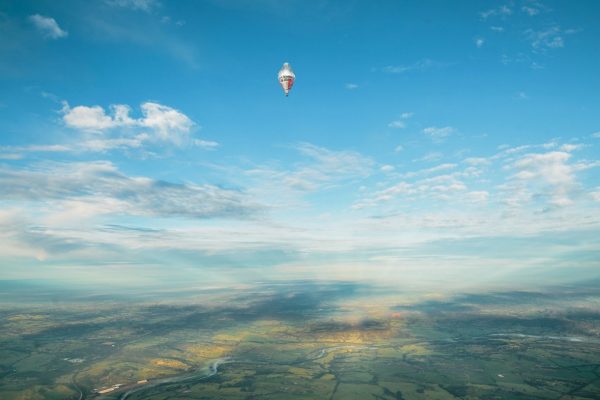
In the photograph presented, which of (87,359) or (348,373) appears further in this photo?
(87,359)

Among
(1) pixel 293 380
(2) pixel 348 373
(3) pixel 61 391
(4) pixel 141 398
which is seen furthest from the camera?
(2) pixel 348 373

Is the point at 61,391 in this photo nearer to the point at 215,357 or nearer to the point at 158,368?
the point at 158,368

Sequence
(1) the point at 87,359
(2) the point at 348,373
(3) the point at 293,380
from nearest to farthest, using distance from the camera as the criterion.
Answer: (3) the point at 293,380 < (2) the point at 348,373 < (1) the point at 87,359

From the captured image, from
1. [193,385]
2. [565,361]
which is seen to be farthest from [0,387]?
[565,361]

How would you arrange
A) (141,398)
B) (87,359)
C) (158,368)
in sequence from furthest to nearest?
(87,359)
(158,368)
(141,398)

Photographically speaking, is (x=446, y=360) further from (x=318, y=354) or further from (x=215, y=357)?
(x=215, y=357)

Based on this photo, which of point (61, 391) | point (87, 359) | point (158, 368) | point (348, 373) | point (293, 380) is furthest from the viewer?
point (87, 359)

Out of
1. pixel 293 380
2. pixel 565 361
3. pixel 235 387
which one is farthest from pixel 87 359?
pixel 565 361

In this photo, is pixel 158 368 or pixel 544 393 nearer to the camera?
pixel 544 393
